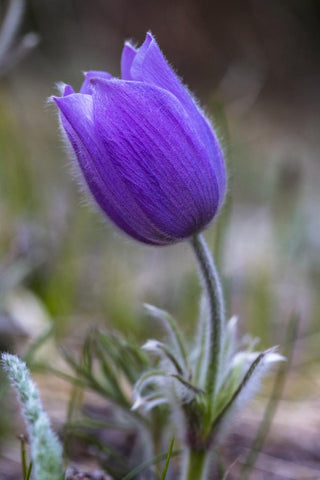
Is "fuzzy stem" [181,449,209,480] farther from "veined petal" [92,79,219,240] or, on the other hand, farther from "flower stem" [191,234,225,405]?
"veined petal" [92,79,219,240]

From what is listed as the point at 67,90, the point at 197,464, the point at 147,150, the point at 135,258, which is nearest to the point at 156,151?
the point at 147,150

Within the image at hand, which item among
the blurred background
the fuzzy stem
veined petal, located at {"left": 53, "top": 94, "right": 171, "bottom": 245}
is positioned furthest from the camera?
the blurred background

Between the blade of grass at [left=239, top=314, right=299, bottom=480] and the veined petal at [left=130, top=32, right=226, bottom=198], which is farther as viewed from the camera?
the blade of grass at [left=239, top=314, right=299, bottom=480]

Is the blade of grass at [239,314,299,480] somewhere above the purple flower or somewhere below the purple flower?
below

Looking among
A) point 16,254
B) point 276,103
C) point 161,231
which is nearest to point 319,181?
point 276,103

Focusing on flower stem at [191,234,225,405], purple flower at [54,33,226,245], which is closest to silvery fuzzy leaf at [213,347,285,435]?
flower stem at [191,234,225,405]

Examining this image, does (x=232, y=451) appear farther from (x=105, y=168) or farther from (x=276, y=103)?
(x=276, y=103)
